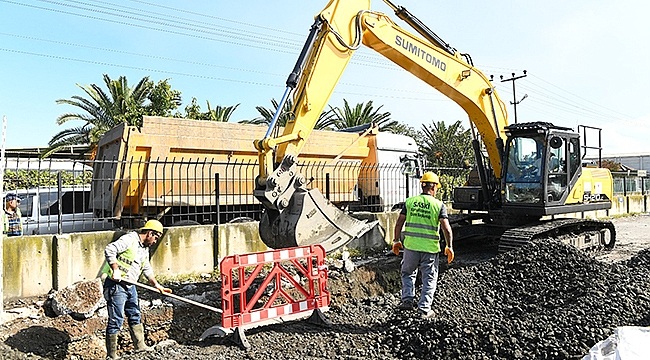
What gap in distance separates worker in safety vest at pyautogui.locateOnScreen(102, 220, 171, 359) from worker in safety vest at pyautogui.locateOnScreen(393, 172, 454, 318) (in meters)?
2.89

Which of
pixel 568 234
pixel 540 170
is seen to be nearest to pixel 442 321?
pixel 540 170

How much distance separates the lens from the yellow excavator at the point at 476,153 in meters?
6.68

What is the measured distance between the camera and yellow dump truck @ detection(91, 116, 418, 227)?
945cm

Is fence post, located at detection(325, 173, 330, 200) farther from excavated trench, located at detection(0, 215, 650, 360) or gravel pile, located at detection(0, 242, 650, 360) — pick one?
gravel pile, located at detection(0, 242, 650, 360)

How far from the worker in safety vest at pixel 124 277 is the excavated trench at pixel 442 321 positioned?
32 centimetres

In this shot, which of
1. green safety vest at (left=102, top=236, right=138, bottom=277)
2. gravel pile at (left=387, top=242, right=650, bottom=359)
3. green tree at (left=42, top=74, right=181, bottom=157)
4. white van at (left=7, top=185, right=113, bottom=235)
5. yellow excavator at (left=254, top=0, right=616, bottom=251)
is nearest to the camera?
gravel pile at (left=387, top=242, right=650, bottom=359)

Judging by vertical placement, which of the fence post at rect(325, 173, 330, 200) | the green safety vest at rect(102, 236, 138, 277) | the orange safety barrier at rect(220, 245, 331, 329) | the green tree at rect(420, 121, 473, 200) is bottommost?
the orange safety barrier at rect(220, 245, 331, 329)

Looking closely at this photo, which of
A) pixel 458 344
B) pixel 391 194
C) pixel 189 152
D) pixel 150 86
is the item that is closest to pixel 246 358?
pixel 458 344

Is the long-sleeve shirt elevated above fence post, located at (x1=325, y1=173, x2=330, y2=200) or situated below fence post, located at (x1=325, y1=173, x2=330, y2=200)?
below

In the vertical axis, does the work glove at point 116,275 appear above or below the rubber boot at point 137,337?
above

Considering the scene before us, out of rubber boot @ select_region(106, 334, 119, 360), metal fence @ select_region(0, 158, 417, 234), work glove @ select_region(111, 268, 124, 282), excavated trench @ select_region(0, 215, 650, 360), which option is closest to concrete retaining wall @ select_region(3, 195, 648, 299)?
metal fence @ select_region(0, 158, 417, 234)

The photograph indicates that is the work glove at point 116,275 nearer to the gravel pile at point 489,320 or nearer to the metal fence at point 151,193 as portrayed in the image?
the gravel pile at point 489,320

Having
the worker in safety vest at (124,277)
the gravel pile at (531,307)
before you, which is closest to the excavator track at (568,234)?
the gravel pile at (531,307)

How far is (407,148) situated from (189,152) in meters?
6.59
